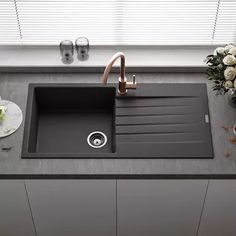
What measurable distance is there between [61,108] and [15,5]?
61cm

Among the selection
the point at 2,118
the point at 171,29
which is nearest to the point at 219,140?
the point at 171,29

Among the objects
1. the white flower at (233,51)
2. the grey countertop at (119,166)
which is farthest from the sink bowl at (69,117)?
the white flower at (233,51)

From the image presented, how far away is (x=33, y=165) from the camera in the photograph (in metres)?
2.19

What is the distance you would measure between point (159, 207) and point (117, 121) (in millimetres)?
499

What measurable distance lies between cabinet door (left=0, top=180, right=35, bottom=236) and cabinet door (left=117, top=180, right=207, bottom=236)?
0.48 m

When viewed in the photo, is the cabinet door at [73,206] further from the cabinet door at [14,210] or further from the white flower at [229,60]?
the white flower at [229,60]

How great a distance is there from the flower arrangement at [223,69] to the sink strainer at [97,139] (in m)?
0.65

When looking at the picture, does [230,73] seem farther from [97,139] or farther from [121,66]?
[97,139]

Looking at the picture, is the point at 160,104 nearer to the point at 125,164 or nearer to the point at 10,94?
the point at 125,164

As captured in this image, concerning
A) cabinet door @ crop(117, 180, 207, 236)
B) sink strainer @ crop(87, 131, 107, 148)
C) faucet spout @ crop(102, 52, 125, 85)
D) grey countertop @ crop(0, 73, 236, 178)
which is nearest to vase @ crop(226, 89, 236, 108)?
grey countertop @ crop(0, 73, 236, 178)

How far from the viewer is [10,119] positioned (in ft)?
7.70

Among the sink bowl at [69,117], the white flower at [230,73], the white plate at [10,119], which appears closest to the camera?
the white flower at [230,73]

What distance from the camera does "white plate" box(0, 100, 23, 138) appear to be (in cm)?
230

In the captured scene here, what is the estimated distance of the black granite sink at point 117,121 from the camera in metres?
2.25
